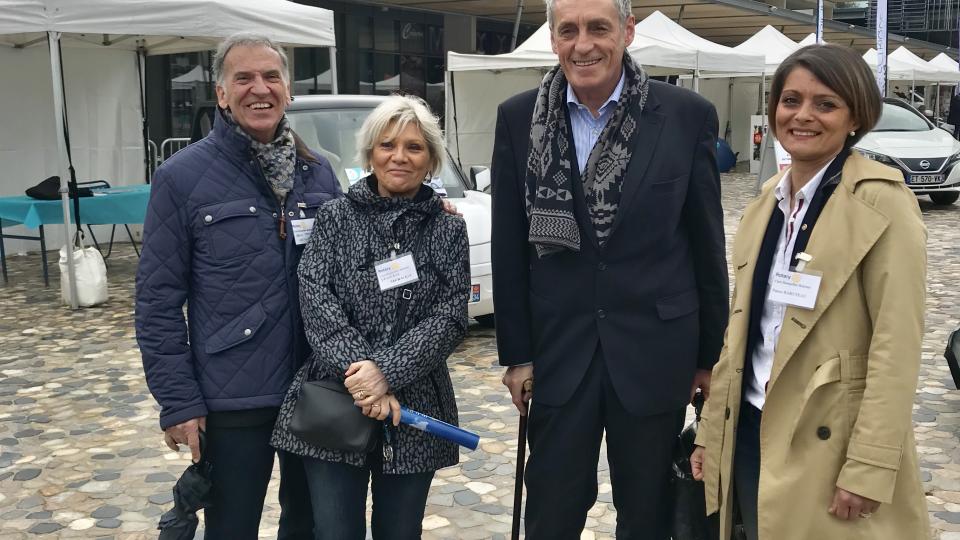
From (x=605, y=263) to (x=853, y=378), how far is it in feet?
2.48

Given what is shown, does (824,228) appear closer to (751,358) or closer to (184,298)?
(751,358)

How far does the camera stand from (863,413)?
6.81 ft

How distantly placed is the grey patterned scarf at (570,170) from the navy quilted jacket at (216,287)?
0.75 metres

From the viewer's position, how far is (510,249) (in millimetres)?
2713

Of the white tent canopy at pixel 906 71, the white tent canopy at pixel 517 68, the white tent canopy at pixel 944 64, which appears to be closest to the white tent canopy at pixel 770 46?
the white tent canopy at pixel 517 68

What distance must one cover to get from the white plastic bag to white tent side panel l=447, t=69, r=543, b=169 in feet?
24.2

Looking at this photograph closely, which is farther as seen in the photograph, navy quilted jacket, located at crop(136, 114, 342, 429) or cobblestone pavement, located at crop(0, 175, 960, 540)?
cobblestone pavement, located at crop(0, 175, 960, 540)

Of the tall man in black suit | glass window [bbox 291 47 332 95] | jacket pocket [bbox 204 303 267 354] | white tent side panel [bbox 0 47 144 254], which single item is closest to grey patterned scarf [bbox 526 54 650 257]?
the tall man in black suit

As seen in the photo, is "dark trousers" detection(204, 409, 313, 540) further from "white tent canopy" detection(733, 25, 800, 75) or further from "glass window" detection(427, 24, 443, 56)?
"white tent canopy" detection(733, 25, 800, 75)

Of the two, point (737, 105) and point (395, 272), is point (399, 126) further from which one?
point (737, 105)

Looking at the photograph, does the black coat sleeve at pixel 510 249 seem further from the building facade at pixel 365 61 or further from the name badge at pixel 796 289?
the building facade at pixel 365 61

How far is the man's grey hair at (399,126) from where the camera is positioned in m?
2.64

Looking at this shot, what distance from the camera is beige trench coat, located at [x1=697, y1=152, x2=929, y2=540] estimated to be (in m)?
2.05

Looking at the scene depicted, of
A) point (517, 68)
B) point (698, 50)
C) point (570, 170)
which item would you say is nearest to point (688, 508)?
point (570, 170)
